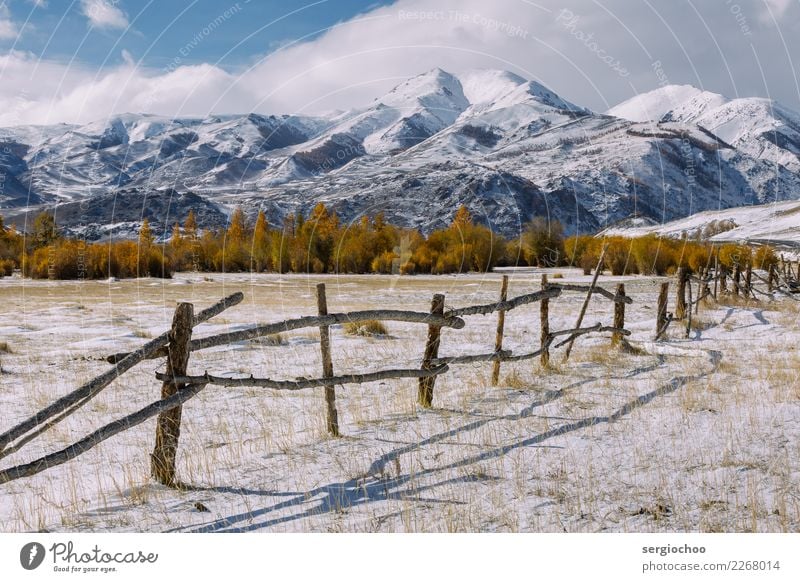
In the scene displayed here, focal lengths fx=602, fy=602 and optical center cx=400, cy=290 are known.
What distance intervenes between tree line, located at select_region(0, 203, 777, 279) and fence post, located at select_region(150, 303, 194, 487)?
1422 inches

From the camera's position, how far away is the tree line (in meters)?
46.2

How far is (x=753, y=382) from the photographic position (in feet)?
24.4

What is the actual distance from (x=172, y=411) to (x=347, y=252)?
4990cm

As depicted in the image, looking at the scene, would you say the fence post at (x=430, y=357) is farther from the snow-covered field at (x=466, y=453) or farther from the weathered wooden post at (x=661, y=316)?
the weathered wooden post at (x=661, y=316)

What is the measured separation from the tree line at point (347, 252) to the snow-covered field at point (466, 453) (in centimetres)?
3244

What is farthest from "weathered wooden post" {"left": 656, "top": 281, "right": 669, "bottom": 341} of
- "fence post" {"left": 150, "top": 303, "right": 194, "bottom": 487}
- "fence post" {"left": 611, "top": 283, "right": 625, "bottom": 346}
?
"fence post" {"left": 150, "top": 303, "right": 194, "bottom": 487}

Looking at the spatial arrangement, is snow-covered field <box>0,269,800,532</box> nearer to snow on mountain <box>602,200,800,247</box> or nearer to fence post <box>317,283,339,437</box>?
fence post <box>317,283,339,437</box>

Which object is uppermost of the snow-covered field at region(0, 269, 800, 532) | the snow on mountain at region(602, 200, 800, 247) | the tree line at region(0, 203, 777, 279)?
the snow on mountain at region(602, 200, 800, 247)

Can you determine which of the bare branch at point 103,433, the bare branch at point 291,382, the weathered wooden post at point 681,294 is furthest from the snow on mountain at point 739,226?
the bare branch at point 103,433

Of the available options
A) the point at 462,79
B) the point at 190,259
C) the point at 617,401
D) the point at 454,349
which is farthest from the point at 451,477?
Answer: the point at 190,259

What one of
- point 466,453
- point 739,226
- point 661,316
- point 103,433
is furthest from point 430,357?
point 739,226

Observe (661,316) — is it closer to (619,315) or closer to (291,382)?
(619,315)

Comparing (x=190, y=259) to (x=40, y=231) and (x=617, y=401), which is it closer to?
(x=40, y=231)

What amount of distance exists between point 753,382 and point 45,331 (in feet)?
56.6
